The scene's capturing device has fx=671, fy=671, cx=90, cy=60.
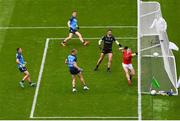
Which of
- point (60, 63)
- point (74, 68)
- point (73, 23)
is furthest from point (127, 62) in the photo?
point (73, 23)

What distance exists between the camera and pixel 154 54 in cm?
3105

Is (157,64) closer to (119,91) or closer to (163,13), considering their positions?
(119,91)

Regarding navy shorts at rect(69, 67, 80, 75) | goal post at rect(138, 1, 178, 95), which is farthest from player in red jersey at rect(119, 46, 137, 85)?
navy shorts at rect(69, 67, 80, 75)

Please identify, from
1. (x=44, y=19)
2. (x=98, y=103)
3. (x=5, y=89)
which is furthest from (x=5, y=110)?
(x=44, y=19)

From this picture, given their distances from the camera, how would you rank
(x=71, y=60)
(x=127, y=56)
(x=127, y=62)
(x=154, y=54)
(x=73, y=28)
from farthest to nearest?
(x=73, y=28) < (x=154, y=54) < (x=127, y=62) < (x=127, y=56) < (x=71, y=60)

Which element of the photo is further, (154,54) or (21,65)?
(154,54)

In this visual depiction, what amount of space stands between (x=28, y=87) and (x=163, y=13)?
32.4 ft

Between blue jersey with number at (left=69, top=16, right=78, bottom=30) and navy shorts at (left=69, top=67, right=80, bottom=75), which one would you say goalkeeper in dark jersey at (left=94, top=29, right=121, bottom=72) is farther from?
blue jersey with number at (left=69, top=16, right=78, bottom=30)

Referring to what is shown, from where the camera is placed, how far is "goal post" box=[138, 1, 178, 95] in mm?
29469

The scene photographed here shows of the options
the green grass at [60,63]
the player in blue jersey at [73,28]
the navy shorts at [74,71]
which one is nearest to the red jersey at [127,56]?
the green grass at [60,63]

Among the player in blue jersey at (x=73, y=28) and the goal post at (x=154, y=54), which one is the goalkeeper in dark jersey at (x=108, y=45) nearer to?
the goal post at (x=154, y=54)

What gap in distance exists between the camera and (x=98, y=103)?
28.8m

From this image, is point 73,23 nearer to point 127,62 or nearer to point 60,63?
point 60,63

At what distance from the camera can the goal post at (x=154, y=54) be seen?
29469mm
